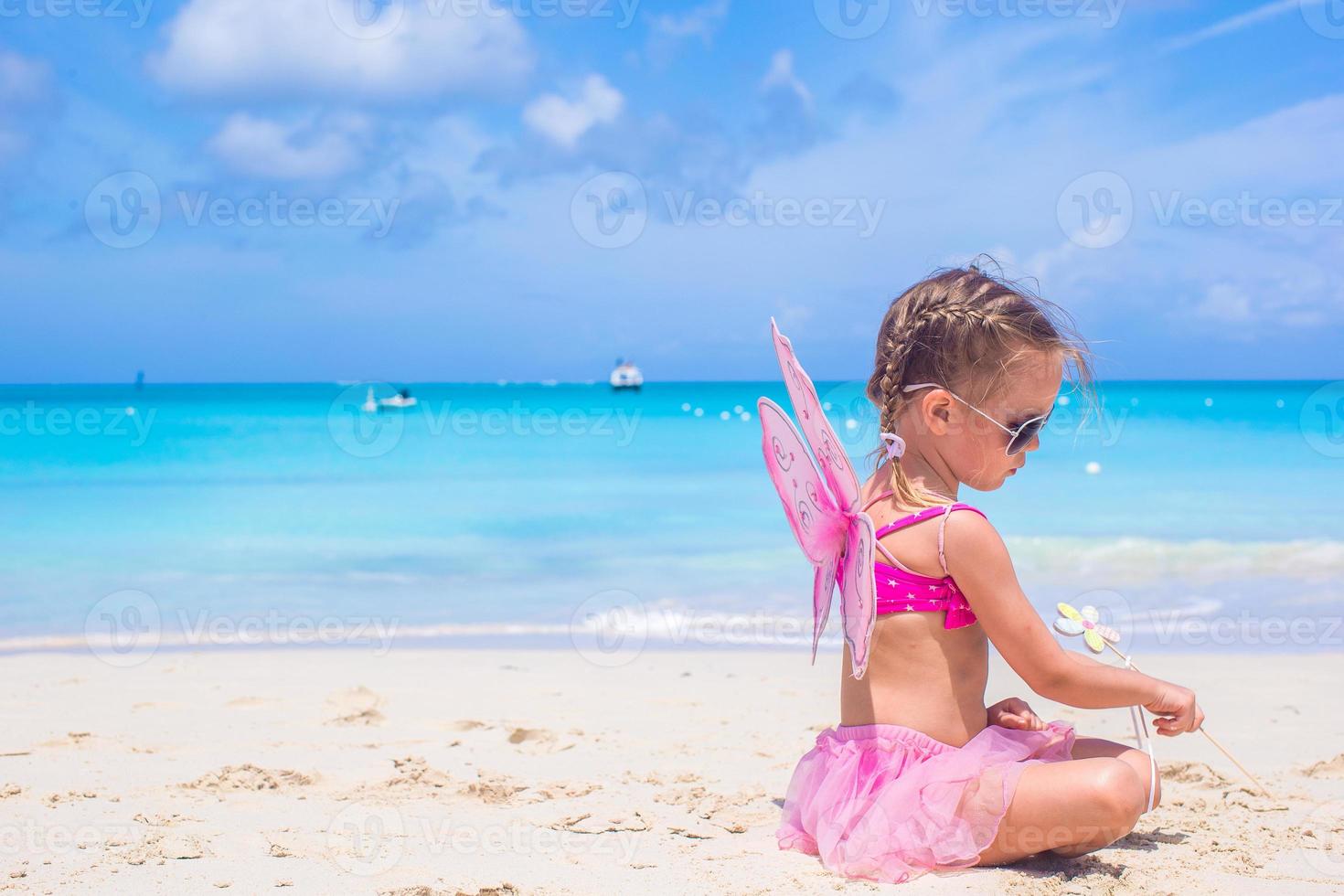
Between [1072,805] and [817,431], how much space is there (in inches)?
37.7

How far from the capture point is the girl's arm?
226 centimetres

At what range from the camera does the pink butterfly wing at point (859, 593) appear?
219 cm

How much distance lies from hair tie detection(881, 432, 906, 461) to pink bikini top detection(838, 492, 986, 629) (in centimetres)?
15

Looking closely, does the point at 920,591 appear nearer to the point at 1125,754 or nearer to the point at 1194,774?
the point at 1125,754

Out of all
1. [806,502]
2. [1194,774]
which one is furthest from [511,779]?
[1194,774]

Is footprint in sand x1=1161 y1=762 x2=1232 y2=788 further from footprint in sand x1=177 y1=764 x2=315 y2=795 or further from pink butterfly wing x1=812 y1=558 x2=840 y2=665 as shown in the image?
footprint in sand x1=177 y1=764 x2=315 y2=795

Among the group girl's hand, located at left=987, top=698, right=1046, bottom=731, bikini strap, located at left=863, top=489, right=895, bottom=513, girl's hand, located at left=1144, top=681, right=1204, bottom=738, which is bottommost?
girl's hand, located at left=987, top=698, right=1046, bottom=731

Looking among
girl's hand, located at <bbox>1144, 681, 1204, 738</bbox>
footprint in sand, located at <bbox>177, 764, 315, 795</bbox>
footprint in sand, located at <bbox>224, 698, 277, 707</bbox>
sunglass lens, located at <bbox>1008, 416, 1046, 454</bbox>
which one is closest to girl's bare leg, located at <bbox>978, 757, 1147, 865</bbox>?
girl's hand, located at <bbox>1144, 681, 1204, 738</bbox>

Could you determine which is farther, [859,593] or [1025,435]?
[1025,435]

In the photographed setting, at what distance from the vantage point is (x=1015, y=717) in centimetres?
249

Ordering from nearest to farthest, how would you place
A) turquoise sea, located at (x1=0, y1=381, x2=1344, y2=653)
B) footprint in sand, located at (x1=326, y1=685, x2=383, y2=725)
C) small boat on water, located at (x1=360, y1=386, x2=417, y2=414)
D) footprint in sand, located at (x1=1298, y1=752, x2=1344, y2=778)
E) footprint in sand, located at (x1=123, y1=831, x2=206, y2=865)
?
footprint in sand, located at (x1=123, y1=831, x2=206, y2=865)
footprint in sand, located at (x1=1298, y1=752, x2=1344, y2=778)
footprint in sand, located at (x1=326, y1=685, x2=383, y2=725)
turquoise sea, located at (x1=0, y1=381, x2=1344, y2=653)
small boat on water, located at (x1=360, y1=386, x2=417, y2=414)

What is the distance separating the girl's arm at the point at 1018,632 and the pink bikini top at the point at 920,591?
0.16 feet

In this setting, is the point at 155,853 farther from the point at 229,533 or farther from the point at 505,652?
the point at 229,533

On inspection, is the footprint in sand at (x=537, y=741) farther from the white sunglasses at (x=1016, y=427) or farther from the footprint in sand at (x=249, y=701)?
the white sunglasses at (x=1016, y=427)
